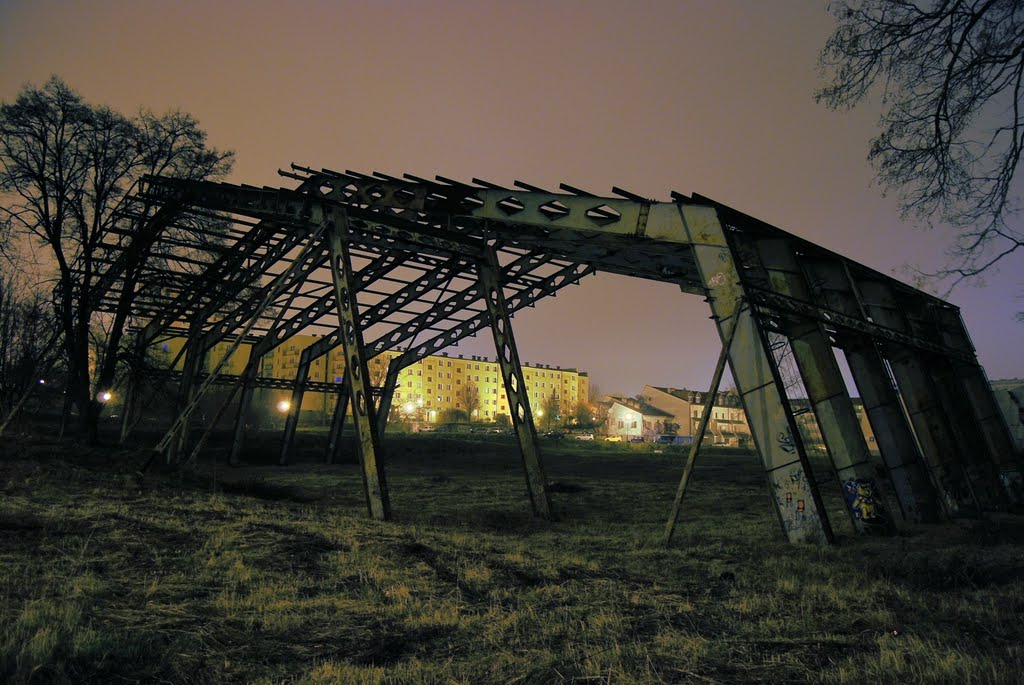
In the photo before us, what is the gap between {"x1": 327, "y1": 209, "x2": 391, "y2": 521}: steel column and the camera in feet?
31.1

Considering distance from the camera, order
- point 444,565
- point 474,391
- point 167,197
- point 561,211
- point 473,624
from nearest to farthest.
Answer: point 473,624, point 444,565, point 561,211, point 167,197, point 474,391

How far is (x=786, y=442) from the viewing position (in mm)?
8031

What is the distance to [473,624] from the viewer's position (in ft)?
14.0

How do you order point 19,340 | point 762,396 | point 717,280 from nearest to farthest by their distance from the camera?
point 762,396
point 717,280
point 19,340

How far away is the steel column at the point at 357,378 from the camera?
949 centimetres

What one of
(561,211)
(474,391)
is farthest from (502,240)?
(474,391)

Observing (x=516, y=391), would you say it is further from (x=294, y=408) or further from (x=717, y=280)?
(x=294, y=408)

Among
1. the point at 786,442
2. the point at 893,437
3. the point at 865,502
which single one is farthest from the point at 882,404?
the point at 786,442

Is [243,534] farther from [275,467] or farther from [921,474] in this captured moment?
[275,467]

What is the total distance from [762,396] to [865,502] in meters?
2.65

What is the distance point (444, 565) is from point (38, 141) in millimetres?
21314

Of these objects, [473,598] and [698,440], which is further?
[698,440]

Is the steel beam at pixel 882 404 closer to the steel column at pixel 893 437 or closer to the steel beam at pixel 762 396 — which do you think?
the steel column at pixel 893 437

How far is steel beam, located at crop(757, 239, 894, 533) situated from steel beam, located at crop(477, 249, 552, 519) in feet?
16.0
